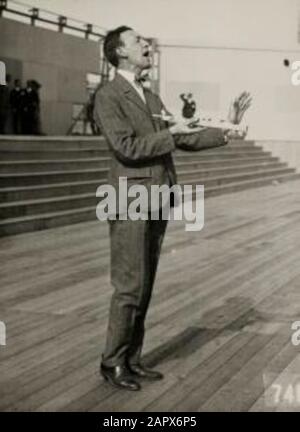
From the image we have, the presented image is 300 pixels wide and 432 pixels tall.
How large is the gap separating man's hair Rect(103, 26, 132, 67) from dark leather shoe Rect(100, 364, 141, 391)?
133 centimetres

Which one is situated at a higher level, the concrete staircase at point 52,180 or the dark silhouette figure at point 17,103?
the dark silhouette figure at point 17,103

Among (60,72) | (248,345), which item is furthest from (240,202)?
(248,345)

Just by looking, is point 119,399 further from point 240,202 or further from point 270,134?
point 270,134

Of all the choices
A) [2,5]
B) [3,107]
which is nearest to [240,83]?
[2,5]

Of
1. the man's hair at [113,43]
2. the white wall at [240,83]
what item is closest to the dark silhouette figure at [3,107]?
the white wall at [240,83]

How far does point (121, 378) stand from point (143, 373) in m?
0.18

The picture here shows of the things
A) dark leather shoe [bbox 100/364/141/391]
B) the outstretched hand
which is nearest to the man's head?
the outstretched hand

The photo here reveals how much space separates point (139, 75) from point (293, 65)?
17990 millimetres

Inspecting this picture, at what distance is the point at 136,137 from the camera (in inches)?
114

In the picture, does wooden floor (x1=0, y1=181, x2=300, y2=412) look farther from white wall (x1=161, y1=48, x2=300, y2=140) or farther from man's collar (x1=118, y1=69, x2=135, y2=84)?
white wall (x1=161, y1=48, x2=300, y2=140)

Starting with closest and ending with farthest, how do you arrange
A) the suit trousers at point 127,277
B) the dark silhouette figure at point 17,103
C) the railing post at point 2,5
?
1. the suit trousers at point 127,277
2. the dark silhouette figure at point 17,103
3. the railing post at point 2,5

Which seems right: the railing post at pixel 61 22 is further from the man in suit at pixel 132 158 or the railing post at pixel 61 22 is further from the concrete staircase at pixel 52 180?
the man in suit at pixel 132 158

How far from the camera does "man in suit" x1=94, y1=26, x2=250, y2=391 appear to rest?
9.32 feet

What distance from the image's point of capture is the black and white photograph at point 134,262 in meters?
2.91
